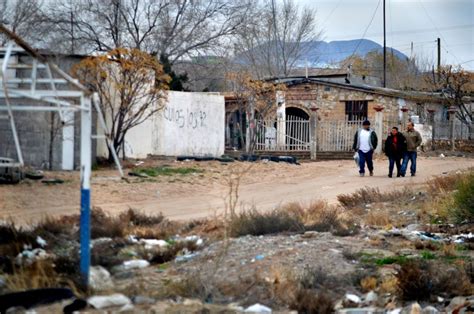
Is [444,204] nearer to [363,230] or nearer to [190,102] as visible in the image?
[363,230]

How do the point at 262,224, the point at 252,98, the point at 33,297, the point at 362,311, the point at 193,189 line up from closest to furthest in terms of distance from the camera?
the point at 33,297, the point at 362,311, the point at 262,224, the point at 193,189, the point at 252,98

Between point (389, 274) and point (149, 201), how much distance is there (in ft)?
32.2

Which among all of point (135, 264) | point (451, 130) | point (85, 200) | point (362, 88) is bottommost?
point (135, 264)

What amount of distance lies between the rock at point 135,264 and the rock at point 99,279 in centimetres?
48

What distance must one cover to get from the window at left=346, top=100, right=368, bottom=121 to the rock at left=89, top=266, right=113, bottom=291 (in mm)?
36928

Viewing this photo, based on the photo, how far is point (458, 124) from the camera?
148 ft

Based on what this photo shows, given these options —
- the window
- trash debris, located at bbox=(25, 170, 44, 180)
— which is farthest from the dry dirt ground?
the window

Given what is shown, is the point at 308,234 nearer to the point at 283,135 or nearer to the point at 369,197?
the point at 369,197

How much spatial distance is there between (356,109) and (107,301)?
38.6 metres

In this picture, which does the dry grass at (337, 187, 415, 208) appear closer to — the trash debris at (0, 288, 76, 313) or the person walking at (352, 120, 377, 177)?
the person walking at (352, 120, 377, 177)

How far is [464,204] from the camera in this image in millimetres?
14648

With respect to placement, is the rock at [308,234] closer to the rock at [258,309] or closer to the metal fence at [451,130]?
the rock at [258,309]

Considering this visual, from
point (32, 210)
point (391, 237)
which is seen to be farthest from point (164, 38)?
point (391, 237)

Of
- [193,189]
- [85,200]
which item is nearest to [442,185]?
[193,189]
